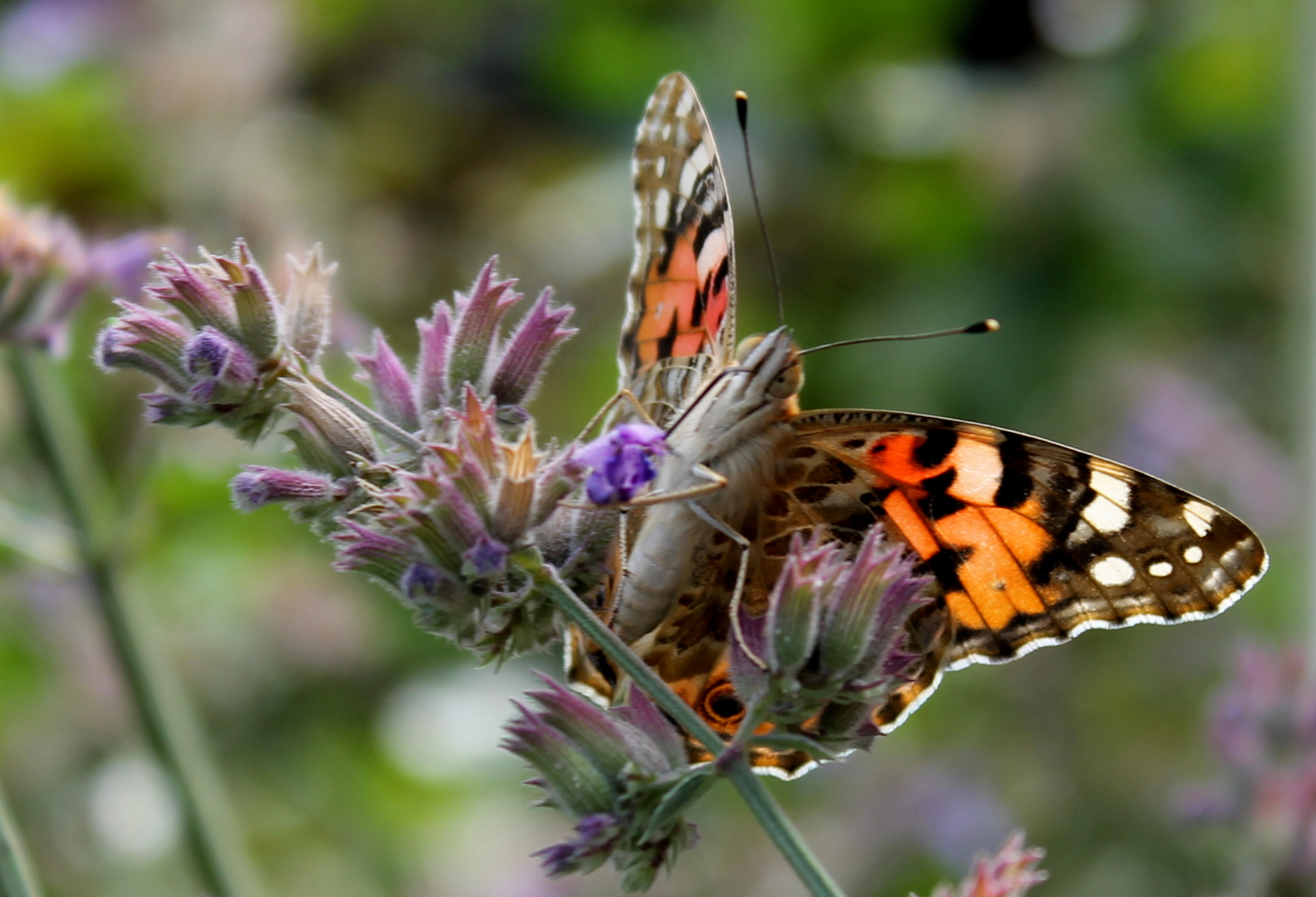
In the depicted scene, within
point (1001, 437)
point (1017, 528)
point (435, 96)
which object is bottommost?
point (1017, 528)

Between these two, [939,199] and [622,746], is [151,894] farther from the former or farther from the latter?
[939,199]

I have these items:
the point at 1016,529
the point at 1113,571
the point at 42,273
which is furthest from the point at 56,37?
the point at 1113,571

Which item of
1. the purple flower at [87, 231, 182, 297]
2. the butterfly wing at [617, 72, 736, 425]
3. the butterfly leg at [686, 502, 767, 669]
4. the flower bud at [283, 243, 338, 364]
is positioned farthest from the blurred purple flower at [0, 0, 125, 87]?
the butterfly leg at [686, 502, 767, 669]

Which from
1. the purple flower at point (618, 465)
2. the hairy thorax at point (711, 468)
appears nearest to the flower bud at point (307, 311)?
the purple flower at point (618, 465)

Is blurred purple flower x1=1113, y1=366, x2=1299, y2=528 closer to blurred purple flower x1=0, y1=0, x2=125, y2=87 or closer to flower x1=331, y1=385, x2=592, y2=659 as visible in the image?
flower x1=331, y1=385, x2=592, y2=659

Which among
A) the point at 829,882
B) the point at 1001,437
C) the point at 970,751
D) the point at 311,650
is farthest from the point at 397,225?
the point at 829,882

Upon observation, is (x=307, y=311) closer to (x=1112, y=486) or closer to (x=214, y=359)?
(x=214, y=359)

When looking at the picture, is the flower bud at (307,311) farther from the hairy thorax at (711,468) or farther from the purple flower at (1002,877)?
the purple flower at (1002,877)
